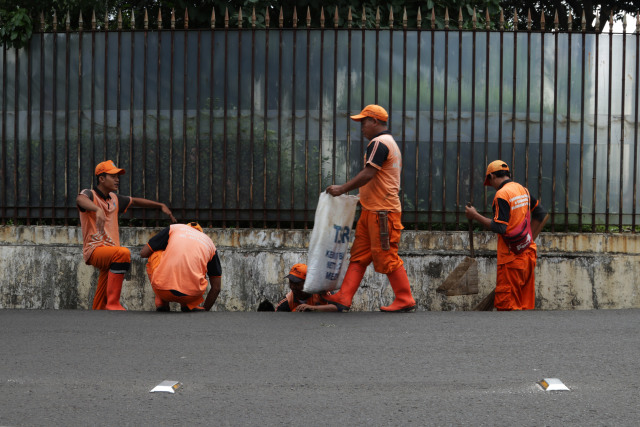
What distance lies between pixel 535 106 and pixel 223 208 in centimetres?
339

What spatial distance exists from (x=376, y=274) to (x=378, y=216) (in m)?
1.68

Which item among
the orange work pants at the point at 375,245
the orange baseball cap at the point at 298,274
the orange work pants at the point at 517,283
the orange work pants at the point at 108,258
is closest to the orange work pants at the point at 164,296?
the orange work pants at the point at 108,258

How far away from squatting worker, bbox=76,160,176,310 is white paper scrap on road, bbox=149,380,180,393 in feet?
11.9

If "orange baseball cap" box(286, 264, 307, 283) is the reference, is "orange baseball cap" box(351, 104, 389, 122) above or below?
above

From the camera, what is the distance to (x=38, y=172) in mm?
8961

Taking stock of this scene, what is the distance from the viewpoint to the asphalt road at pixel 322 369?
368 cm

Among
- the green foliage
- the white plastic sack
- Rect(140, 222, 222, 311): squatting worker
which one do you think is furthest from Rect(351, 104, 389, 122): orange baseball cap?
the green foliage

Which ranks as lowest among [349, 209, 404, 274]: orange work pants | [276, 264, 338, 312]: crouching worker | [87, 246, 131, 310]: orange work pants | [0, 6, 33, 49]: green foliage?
[276, 264, 338, 312]: crouching worker

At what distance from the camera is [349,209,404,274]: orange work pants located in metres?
6.63

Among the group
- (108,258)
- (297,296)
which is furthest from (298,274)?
(108,258)

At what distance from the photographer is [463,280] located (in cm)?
780

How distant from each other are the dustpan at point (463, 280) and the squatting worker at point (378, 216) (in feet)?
3.72

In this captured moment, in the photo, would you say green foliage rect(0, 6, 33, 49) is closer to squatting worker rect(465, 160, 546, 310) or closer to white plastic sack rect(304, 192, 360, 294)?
white plastic sack rect(304, 192, 360, 294)

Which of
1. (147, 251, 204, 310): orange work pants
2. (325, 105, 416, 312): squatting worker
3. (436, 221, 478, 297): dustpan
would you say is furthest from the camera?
(436, 221, 478, 297): dustpan
